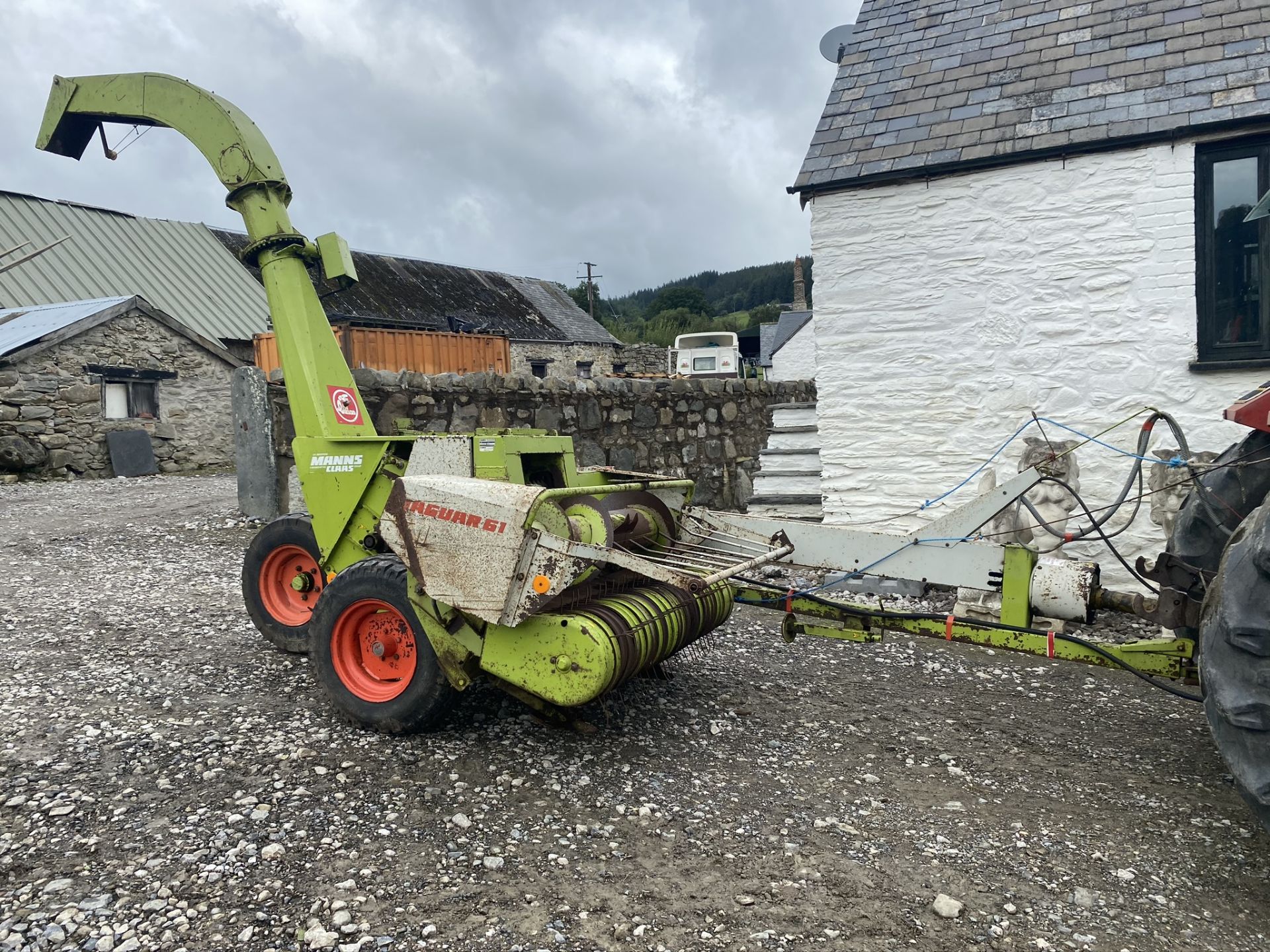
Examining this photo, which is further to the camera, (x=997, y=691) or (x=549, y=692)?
(x=997, y=691)

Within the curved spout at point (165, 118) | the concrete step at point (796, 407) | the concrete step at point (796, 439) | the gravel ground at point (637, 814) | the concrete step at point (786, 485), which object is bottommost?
the gravel ground at point (637, 814)

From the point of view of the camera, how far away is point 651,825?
10.6 feet

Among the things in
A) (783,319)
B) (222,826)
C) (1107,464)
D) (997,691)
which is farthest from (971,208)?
Result: (783,319)

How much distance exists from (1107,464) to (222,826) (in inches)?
245

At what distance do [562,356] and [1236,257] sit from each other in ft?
92.4

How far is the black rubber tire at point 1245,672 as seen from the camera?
2.45 m

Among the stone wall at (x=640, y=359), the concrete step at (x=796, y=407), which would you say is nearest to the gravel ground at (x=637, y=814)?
the concrete step at (x=796, y=407)

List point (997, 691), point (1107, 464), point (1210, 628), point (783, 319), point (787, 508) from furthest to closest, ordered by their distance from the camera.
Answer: point (783, 319) → point (787, 508) → point (1107, 464) → point (997, 691) → point (1210, 628)

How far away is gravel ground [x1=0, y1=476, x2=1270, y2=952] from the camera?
262 cm

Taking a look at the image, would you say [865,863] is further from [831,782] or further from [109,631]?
[109,631]

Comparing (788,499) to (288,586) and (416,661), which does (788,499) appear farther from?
(416,661)

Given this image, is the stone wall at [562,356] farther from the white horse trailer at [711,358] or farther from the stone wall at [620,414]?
the stone wall at [620,414]

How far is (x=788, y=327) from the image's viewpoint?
147 feet

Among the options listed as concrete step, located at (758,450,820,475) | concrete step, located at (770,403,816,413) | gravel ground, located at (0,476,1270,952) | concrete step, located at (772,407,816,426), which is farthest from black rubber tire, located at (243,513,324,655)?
concrete step, located at (770,403,816,413)
